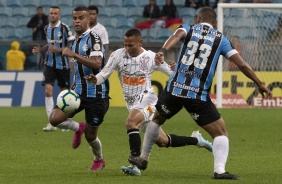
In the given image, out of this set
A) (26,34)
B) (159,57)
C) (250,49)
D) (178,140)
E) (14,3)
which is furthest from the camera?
(14,3)

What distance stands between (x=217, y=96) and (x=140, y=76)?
12182 mm

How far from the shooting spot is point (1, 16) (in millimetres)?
28125

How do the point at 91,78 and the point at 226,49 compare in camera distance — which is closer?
the point at 226,49

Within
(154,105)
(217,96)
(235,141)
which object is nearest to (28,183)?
(154,105)

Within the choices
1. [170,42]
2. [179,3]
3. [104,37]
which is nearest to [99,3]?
[179,3]

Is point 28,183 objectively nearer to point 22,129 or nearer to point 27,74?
point 22,129

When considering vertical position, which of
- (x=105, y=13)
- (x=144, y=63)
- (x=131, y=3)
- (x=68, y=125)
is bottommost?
(x=68, y=125)

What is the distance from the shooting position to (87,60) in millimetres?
10445

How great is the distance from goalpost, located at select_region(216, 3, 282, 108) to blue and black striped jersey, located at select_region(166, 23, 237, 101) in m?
13.2

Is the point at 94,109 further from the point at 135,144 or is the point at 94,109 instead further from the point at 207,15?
the point at 207,15

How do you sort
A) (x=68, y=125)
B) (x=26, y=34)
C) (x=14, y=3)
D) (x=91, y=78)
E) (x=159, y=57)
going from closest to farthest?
(x=159, y=57)
(x=91, y=78)
(x=68, y=125)
(x=26, y=34)
(x=14, y=3)

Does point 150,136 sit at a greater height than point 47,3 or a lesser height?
lesser

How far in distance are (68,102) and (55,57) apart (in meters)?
6.52

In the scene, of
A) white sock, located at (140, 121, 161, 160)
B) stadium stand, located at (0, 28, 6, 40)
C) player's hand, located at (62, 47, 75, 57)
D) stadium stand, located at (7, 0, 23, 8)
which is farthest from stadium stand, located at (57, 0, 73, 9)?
white sock, located at (140, 121, 161, 160)
